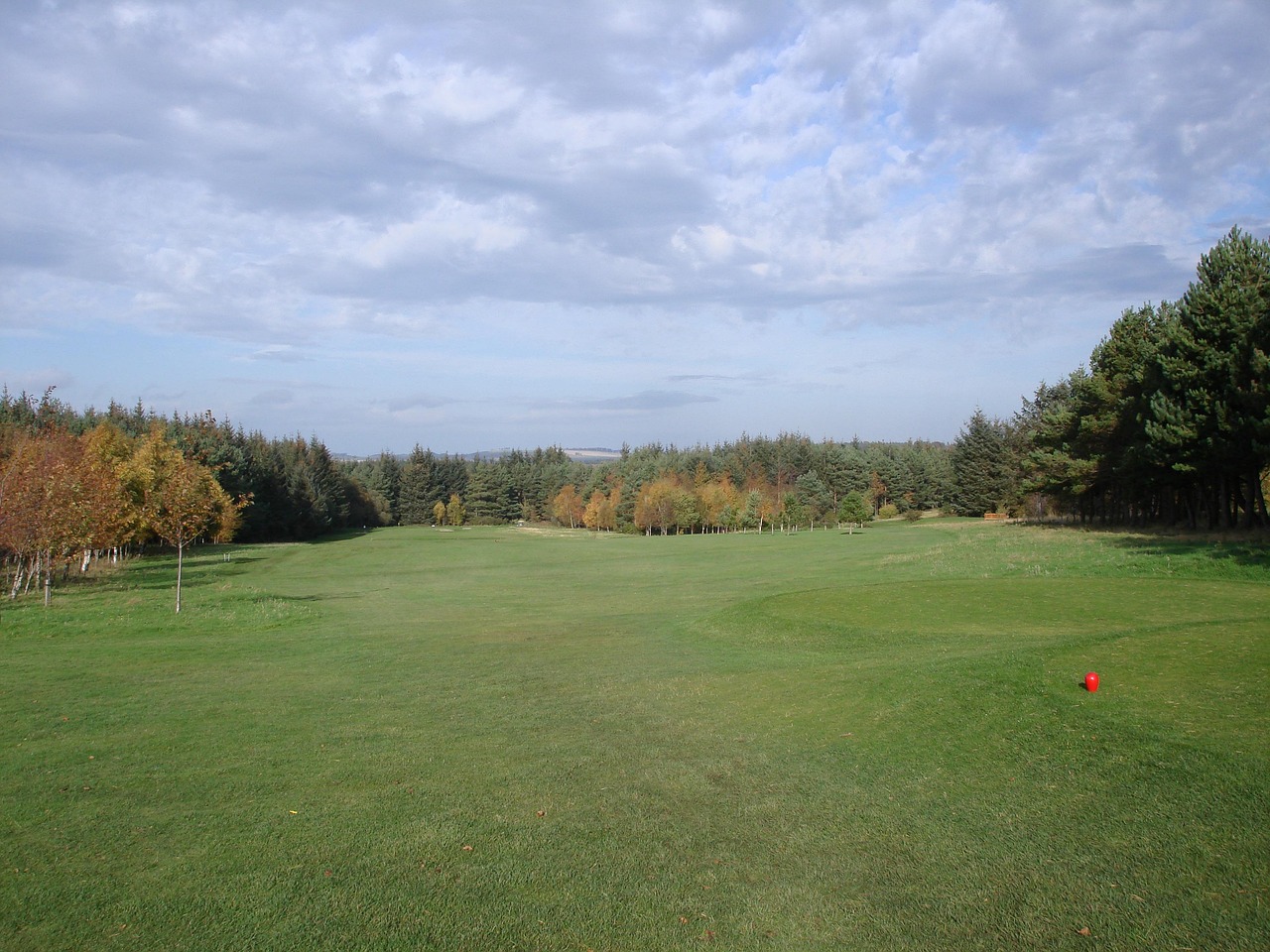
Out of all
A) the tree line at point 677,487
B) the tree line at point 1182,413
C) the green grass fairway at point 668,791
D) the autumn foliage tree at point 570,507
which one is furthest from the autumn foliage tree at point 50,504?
the autumn foliage tree at point 570,507

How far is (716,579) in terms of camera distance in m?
38.3

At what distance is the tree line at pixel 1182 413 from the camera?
33219 millimetres

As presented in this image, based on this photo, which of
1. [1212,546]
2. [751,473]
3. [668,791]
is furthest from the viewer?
[751,473]

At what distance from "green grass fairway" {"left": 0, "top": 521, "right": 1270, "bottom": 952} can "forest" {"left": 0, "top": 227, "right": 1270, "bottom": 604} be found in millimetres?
18461

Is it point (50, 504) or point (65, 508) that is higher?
point (50, 504)

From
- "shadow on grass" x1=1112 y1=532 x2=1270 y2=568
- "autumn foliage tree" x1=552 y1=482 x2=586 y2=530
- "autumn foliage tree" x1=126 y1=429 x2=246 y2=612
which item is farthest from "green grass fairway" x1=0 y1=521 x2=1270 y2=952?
"autumn foliage tree" x1=552 y1=482 x2=586 y2=530

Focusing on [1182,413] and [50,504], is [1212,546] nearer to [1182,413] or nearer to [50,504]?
[1182,413]

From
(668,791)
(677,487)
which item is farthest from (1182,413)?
(677,487)

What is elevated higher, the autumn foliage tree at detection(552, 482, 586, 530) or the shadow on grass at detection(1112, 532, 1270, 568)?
the autumn foliage tree at detection(552, 482, 586, 530)

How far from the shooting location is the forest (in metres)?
33.4

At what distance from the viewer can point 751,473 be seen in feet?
413

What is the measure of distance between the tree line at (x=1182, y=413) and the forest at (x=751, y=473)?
0.12 m

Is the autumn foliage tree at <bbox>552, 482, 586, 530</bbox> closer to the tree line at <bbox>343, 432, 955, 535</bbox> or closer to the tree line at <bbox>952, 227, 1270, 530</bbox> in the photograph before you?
the tree line at <bbox>343, 432, 955, 535</bbox>

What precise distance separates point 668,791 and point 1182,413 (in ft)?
118
